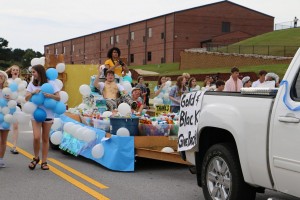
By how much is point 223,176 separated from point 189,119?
1011 mm

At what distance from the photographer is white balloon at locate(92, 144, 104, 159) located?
8.05m

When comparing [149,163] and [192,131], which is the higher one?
[192,131]

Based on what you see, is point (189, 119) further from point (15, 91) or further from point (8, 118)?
point (15, 91)

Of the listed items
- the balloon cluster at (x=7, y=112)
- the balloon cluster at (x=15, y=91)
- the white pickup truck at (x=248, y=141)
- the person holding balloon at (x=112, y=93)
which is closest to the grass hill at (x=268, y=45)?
the person holding balloon at (x=112, y=93)

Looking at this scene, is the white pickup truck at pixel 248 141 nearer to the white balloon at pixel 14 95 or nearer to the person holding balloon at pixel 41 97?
the person holding balloon at pixel 41 97

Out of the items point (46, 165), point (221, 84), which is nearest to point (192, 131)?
point (46, 165)

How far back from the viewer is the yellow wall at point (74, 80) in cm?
1445

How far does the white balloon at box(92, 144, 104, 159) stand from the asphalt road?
28cm

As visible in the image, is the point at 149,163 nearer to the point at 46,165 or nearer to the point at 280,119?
the point at 46,165

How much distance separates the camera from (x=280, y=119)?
4305 millimetres

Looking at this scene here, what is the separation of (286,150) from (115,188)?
10.6 feet

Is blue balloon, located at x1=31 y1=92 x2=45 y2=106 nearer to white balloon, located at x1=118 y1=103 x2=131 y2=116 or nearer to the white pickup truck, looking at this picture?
white balloon, located at x1=118 y1=103 x2=131 y2=116

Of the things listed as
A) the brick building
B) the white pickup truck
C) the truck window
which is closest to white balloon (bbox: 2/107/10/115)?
the white pickup truck

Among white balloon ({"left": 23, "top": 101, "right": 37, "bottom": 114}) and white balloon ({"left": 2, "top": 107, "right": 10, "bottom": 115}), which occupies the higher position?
white balloon ({"left": 23, "top": 101, "right": 37, "bottom": 114})
